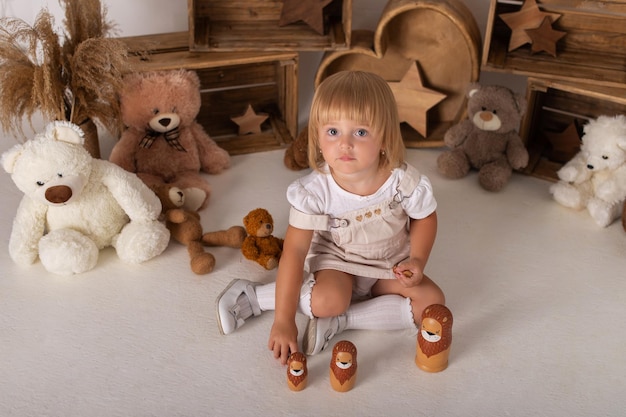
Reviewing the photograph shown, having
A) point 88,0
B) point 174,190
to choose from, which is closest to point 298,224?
point 174,190

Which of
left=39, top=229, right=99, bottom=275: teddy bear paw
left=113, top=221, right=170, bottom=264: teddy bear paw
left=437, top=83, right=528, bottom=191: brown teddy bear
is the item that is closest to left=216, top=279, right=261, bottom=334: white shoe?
left=113, top=221, right=170, bottom=264: teddy bear paw

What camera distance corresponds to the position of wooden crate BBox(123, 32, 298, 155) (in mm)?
1875

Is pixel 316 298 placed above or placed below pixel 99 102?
below

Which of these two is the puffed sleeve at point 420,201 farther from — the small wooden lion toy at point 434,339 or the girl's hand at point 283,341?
the girl's hand at point 283,341

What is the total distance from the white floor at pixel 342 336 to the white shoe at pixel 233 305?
21 mm

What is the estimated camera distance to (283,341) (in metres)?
1.28

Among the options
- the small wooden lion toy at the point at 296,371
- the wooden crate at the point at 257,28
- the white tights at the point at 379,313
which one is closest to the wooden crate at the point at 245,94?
the wooden crate at the point at 257,28

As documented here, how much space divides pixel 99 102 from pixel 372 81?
76 cm

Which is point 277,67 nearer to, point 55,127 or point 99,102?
point 99,102

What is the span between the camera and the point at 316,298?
1.33 meters

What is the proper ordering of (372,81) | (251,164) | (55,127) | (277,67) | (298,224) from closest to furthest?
(372,81) < (298,224) < (55,127) < (251,164) < (277,67)

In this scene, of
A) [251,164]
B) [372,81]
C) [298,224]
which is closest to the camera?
[372,81]

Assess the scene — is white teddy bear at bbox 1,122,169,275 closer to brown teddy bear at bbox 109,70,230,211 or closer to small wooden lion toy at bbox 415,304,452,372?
brown teddy bear at bbox 109,70,230,211

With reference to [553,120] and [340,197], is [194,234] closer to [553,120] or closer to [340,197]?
[340,197]
